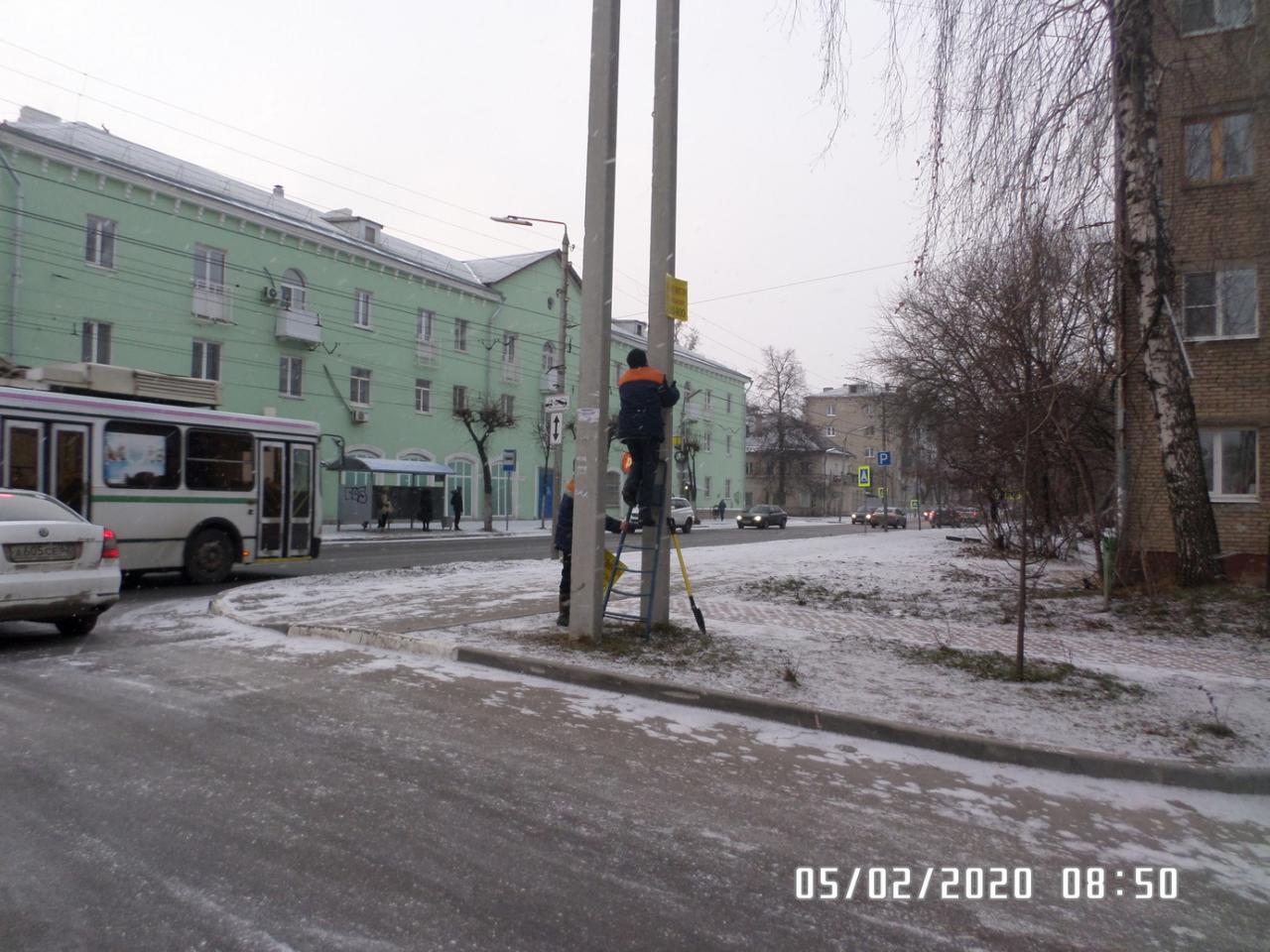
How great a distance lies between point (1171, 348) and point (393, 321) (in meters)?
30.7

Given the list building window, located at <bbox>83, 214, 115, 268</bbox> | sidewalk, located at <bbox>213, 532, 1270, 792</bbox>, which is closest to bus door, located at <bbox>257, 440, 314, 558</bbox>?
sidewalk, located at <bbox>213, 532, 1270, 792</bbox>

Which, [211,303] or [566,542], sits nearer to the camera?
[566,542]

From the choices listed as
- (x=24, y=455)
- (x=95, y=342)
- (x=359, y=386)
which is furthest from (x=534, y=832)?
(x=359, y=386)

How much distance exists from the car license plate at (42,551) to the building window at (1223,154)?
15.6 meters

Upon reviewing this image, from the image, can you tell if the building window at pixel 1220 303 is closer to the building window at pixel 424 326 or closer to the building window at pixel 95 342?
the building window at pixel 95 342

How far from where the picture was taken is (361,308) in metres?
35.1

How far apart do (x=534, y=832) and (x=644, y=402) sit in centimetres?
455

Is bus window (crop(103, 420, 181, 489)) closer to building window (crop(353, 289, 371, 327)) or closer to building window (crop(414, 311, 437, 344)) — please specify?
building window (crop(353, 289, 371, 327))

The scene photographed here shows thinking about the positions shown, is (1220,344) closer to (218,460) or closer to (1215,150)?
(1215,150)

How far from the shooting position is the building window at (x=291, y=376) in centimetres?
3197

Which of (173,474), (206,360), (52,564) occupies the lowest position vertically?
(52,564)

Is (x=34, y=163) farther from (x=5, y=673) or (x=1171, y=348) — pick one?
(x=1171, y=348)

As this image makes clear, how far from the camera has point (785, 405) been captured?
7181 cm

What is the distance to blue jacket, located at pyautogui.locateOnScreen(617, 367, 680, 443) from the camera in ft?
25.5
